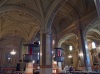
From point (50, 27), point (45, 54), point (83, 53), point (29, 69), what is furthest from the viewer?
point (29, 69)

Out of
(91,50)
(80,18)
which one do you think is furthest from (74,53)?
(80,18)

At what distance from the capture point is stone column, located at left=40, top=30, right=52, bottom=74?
9.25 meters

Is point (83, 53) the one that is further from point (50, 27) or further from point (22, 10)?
point (22, 10)

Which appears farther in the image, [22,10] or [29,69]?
[29,69]

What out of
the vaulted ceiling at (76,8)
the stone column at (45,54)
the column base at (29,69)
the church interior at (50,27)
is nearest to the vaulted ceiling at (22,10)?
the church interior at (50,27)

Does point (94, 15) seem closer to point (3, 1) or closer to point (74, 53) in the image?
point (3, 1)

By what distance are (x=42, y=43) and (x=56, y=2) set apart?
3575mm

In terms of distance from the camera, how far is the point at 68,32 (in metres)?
14.5

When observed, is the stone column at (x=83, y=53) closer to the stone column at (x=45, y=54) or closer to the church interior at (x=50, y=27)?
the church interior at (x=50, y=27)

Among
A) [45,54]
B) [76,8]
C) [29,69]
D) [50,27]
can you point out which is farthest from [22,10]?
[29,69]

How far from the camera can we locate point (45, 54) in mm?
9570

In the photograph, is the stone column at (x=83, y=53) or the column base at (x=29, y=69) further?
the column base at (x=29, y=69)

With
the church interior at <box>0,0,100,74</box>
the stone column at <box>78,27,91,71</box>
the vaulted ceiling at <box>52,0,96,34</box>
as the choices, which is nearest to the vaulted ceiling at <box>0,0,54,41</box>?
the church interior at <box>0,0,100,74</box>

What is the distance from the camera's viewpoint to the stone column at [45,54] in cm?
925
